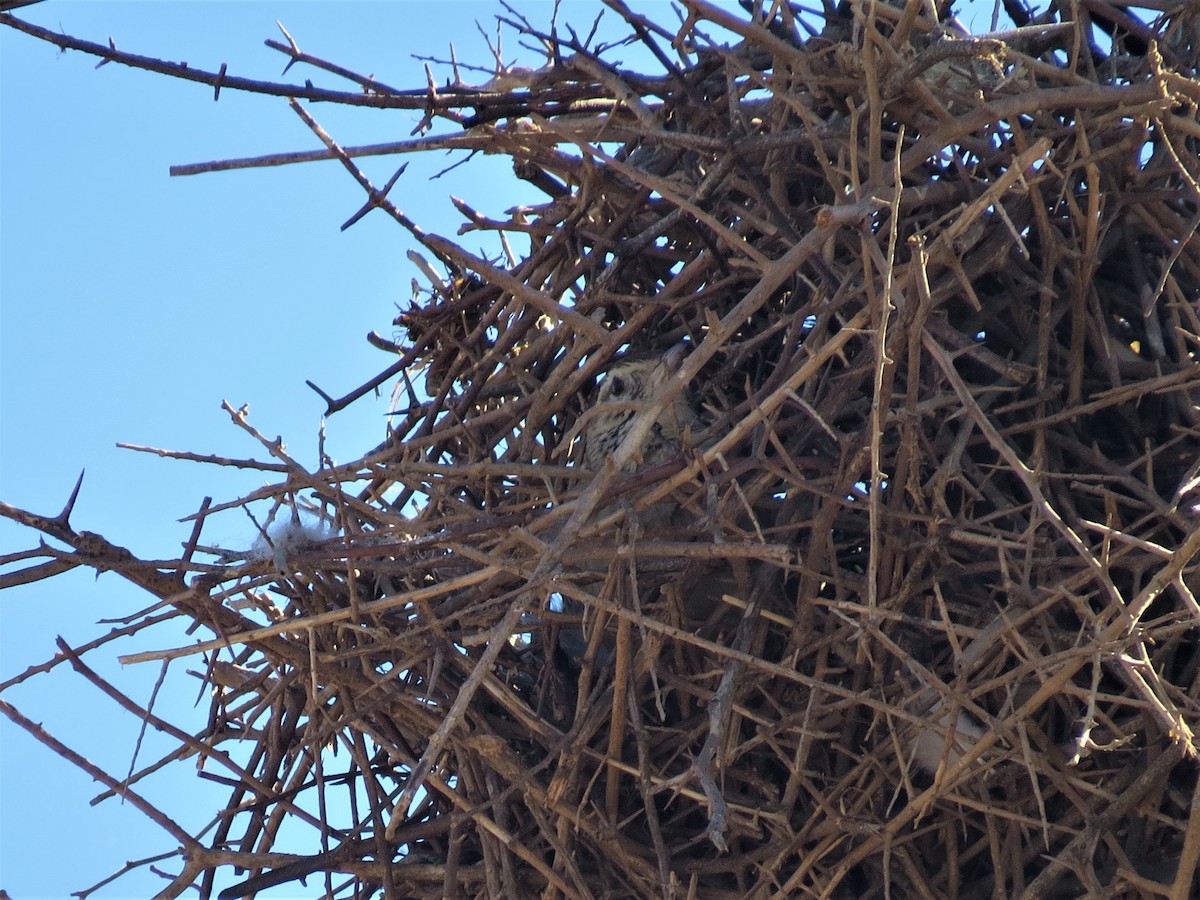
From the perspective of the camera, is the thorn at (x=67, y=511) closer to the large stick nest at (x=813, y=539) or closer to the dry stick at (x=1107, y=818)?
the large stick nest at (x=813, y=539)

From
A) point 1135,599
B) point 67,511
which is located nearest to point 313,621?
point 67,511

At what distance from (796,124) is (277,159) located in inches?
32.5

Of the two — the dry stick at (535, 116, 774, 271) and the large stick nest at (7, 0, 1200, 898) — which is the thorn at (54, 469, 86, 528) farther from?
the dry stick at (535, 116, 774, 271)

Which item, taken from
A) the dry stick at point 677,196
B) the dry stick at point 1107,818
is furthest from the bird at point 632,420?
the dry stick at point 1107,818

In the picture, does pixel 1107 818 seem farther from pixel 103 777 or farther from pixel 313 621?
pixel 103 777

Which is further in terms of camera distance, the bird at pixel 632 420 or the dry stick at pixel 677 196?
the bird at pixel 632 420

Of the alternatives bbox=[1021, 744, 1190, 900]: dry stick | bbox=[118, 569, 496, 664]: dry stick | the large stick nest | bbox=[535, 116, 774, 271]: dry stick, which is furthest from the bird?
bbox=[1021, 744, 1190, 900]: dry stick

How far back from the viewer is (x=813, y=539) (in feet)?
7.26

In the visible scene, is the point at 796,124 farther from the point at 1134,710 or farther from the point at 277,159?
the point at 1134,710

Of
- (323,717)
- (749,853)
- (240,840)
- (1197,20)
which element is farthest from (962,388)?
(240,840)

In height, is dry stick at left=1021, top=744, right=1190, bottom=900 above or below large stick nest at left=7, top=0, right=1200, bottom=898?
below

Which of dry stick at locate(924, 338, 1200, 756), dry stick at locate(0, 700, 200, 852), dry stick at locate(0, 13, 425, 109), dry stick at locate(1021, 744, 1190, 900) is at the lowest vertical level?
dry stick at locate(1021, 744, 1190, 900)

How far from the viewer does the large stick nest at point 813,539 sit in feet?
6.82

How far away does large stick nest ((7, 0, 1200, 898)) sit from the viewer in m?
2.08
